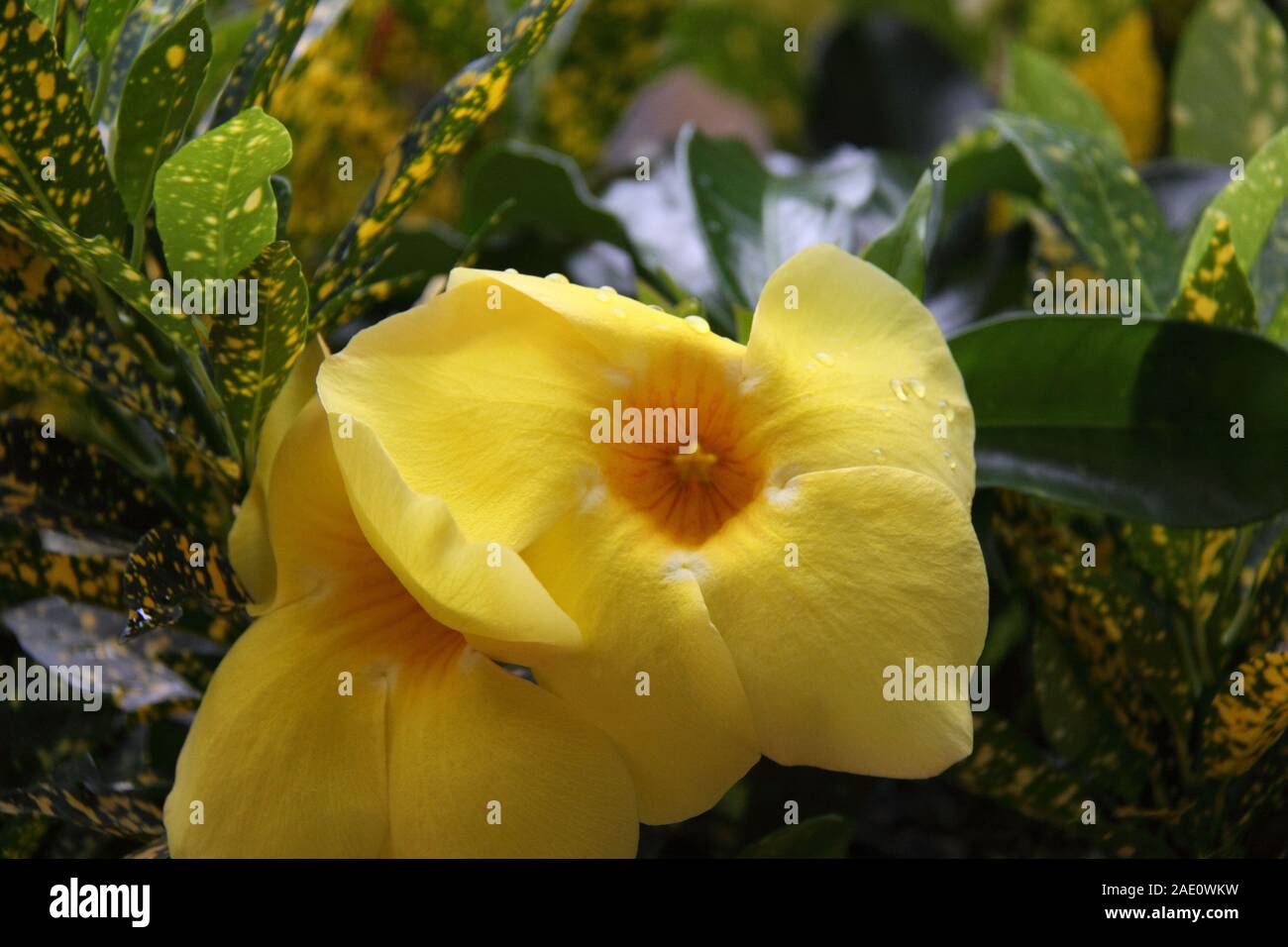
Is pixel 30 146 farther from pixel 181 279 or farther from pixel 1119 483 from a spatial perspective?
pixel 1119 483

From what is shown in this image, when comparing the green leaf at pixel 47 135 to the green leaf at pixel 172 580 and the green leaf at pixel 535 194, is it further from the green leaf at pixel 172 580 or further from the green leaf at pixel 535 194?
the green leaf at pixel 535 194

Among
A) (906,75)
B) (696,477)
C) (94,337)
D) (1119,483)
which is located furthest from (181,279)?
(906,75)

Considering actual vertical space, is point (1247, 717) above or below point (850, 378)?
below

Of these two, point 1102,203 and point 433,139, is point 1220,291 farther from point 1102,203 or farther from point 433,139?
point 433,139

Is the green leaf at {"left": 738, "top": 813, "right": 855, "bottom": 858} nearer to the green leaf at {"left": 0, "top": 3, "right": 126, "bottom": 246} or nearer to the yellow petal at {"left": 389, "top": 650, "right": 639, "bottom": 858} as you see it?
the yellow petal at {"left": 389, "top": 650, "right": 639, "bottom": 858}

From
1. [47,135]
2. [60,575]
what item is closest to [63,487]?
[60,575]

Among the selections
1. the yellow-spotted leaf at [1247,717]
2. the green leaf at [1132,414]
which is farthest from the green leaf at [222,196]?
Answer: the yellow-spotted leaf at [1247,717]

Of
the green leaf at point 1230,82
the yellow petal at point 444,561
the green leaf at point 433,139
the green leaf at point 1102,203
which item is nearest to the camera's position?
the yellow petal at point 444,561
